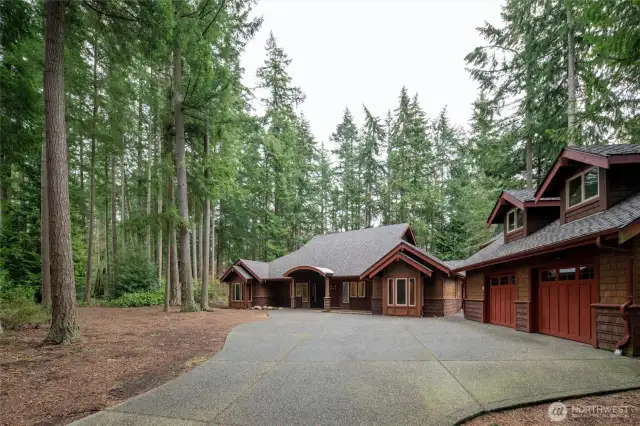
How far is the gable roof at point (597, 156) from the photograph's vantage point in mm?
7953

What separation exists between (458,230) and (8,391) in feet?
104

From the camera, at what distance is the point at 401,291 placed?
16578 millimetres

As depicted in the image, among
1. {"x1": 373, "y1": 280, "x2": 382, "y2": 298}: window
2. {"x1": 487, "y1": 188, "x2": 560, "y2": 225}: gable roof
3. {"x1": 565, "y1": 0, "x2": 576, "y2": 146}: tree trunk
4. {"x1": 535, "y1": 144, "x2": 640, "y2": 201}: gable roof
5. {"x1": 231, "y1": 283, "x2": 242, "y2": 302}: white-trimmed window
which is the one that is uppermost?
{"x1": 565, "y1": 0, "x2": 576, "y2": 146}: tree trunk

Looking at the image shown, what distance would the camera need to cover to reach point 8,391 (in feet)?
15.0

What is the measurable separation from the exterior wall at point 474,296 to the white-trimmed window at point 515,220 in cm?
226

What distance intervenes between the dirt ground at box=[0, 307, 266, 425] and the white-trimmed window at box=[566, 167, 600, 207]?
1064cm

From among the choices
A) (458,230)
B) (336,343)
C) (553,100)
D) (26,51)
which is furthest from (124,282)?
(458,230)

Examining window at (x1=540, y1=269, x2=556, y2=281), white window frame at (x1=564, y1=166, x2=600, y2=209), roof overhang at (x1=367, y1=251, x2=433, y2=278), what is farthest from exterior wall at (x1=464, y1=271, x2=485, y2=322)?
white window frame at (x1=564, y1=166, x2=600, y2=209)

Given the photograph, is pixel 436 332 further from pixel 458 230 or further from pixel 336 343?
pixel 458 230

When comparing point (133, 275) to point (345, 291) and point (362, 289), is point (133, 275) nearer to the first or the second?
point (345, 291)

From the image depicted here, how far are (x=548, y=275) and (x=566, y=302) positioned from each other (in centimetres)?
106

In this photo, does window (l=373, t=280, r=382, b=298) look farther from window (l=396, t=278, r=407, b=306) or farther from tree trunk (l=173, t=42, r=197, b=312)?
tree trunk (l=173, t=42, r=197, b=312)

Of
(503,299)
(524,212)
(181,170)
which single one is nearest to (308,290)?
(181,170)

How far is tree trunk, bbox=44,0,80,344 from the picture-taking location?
7.34m
